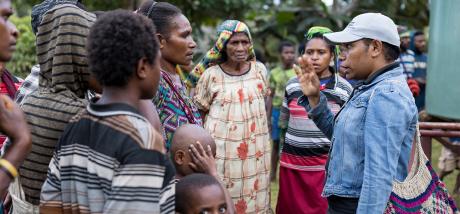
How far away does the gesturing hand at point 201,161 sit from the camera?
9.16ft

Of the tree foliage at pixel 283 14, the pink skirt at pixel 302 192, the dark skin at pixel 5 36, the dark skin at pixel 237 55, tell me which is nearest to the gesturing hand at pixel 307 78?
the dark skin at pixel 5 36

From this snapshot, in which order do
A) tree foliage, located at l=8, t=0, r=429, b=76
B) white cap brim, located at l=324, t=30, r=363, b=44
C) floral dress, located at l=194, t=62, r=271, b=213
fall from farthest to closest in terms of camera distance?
1. tree foliage, located at l=8, t=0, r=429, b=76
2. floral dress, located at l=194, t=62, r=271, b=213
3. white cap brim, located at l=324, t=30, r=363, b=44

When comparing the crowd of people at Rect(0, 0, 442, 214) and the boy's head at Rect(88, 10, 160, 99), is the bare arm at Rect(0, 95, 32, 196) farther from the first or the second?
the boy's head at Rect(88, 10, 160, 99)

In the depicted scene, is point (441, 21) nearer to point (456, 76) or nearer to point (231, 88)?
point (456, 76)

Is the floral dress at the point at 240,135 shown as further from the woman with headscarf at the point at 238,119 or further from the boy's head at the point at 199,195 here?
the boy's head at the point at 199,195

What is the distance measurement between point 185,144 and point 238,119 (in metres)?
2.48

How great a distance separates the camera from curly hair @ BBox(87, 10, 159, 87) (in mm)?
2205

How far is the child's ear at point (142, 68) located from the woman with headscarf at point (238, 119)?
311 cm

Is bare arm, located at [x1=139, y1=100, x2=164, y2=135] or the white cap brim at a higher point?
the white cap brim

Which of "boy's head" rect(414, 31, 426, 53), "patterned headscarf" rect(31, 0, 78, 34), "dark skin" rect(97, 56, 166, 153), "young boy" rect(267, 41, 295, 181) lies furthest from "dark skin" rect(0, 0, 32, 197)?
"boy's head" rect(414, 31, 426, 53)

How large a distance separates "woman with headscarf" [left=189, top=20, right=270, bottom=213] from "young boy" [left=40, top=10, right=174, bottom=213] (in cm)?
305

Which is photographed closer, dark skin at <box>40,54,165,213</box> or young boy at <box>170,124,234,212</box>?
dark skin at <box>40,54,165,213</box>

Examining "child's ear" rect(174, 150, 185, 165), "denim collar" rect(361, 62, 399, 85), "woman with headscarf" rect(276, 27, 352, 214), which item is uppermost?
"denim collar" rect(361, 62, 399, 85)

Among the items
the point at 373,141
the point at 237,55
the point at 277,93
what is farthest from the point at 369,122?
the point at 277,93
